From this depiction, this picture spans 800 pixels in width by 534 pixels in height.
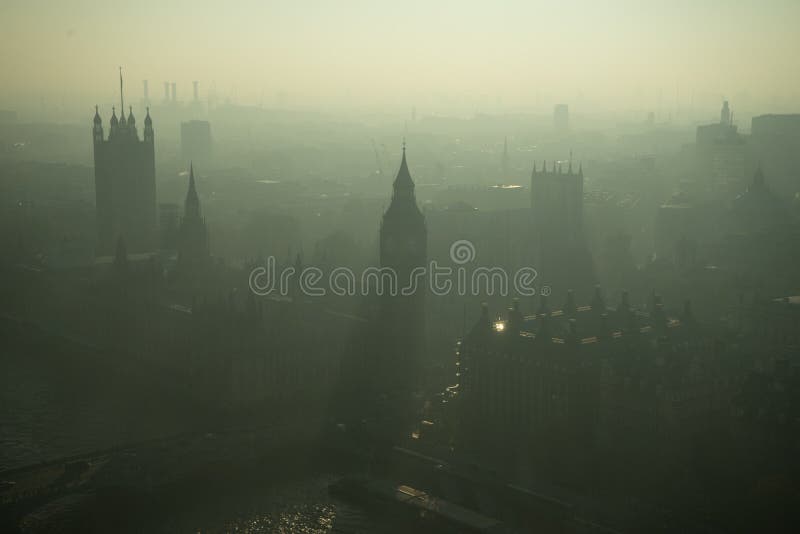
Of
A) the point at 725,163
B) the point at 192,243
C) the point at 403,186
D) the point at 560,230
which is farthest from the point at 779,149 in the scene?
the point at 403,186

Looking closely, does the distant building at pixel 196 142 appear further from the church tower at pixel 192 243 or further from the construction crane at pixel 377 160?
the church tower at pixel 192 243

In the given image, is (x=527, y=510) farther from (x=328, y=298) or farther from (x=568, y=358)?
(x=328, y=298)

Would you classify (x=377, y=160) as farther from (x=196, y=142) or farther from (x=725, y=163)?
(x=725, y=163)

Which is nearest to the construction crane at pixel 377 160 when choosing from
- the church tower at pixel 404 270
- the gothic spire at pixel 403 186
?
the church tower at pixel 404 270

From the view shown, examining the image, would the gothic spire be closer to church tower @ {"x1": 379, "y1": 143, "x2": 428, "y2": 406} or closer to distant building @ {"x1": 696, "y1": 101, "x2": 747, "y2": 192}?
church tower @ {"x1": 379, "y1": 143, "x2": 428, "y2": 406}

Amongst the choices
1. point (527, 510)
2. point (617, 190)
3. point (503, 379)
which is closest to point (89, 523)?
point (527, 510)

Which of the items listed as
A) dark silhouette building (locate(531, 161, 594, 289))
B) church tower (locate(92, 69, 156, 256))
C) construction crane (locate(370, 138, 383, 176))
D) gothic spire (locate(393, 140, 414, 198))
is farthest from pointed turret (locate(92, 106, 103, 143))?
construction crane (locate(370, 138, 383, 176))
